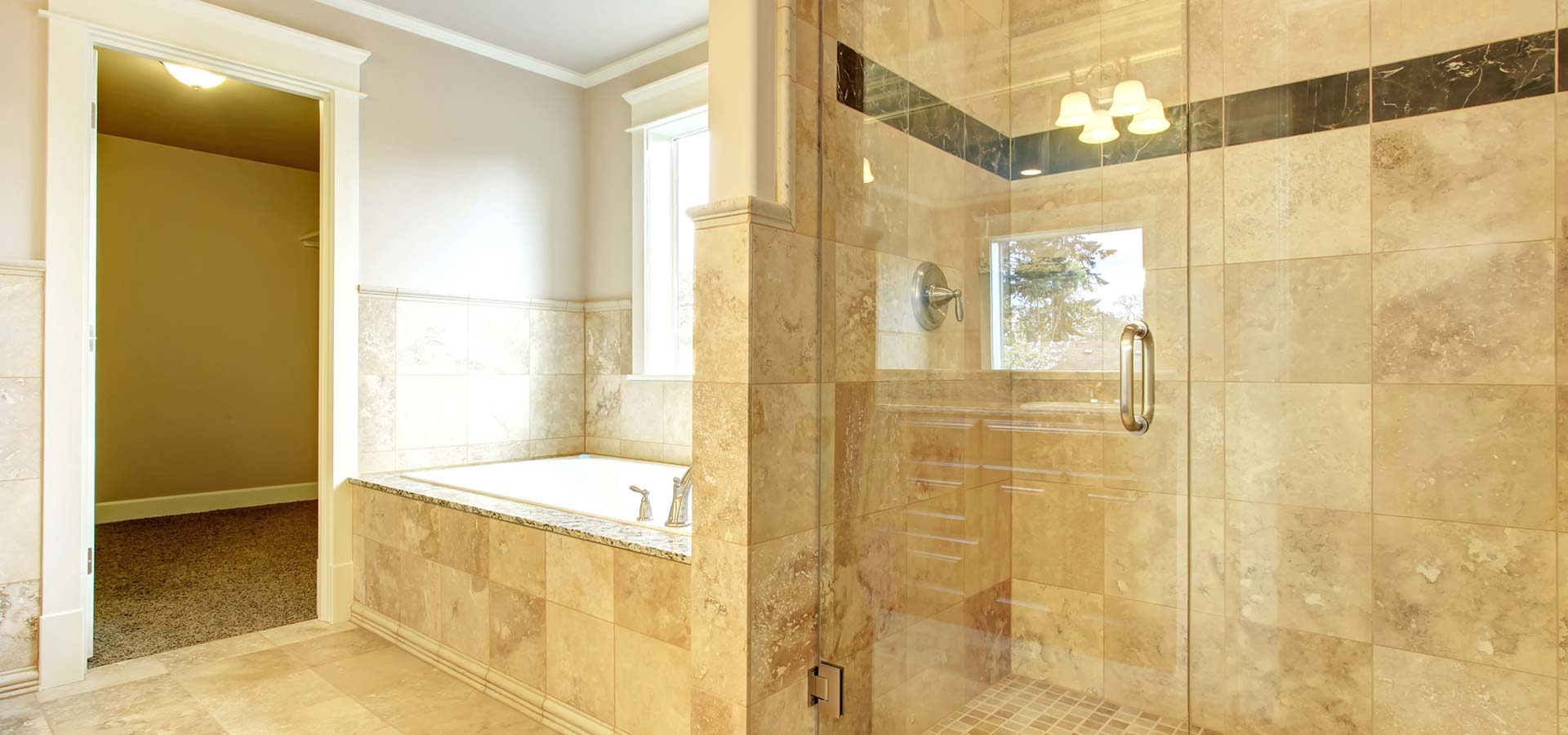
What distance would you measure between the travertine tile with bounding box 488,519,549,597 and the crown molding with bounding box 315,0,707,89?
2.23 meters

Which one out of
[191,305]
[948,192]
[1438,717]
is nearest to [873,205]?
[948,192]

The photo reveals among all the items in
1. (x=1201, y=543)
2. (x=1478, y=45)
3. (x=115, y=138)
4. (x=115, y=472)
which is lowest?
(x=115, y=472)

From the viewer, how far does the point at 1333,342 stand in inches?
59.7

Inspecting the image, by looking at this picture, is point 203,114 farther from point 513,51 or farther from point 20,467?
point 20,467

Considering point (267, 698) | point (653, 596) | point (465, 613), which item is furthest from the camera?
point (465, 613)

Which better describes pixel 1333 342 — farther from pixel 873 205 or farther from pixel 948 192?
pixel 873 205

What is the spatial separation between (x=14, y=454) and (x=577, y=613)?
6.14ft

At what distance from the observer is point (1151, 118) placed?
148 cm

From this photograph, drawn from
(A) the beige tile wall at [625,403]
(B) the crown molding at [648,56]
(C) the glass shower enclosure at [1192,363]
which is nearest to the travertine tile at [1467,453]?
(C) the glass shower enclosure at [1192,363]

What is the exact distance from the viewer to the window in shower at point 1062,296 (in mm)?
1476

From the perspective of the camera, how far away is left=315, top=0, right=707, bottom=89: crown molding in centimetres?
317

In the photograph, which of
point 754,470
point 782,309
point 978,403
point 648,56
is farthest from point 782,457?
point 648,56

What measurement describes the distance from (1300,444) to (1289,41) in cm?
80

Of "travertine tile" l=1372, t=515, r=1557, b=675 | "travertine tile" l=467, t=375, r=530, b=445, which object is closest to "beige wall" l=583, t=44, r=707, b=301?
"travertine tile" l=467, t=375, r=530, b=445
